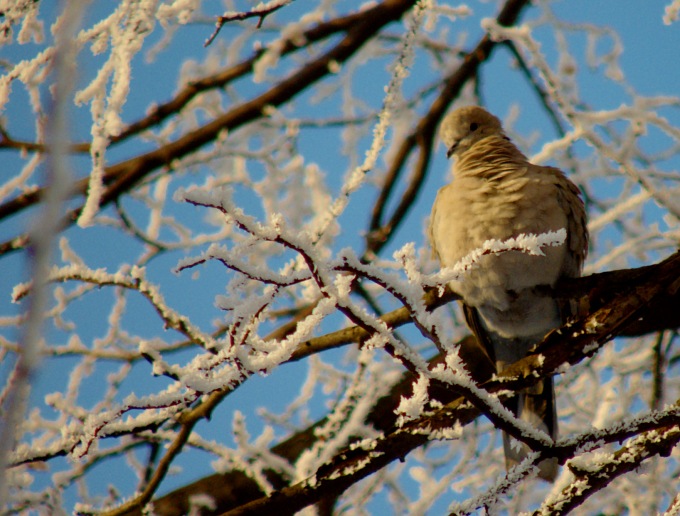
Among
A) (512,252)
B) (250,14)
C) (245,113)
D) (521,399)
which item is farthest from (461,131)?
(250,14)

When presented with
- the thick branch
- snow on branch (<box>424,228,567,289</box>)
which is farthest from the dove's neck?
snow on branch (<box>424,228,567,289</box>)

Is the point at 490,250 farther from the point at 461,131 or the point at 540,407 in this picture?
the point at 461,131

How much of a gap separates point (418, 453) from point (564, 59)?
2.42 metres

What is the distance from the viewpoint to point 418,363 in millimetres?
1278

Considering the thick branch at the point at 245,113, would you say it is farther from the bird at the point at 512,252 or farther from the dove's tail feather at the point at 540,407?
the dove's tail feather at the point at 540,407

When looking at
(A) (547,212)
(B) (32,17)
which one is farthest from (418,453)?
(B) (32,17)

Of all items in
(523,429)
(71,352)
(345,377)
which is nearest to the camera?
(523,429)

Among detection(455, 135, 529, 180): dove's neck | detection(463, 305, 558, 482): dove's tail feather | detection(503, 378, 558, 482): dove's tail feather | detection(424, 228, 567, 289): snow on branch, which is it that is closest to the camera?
detection(424, 228, 567, 289): snow on branch

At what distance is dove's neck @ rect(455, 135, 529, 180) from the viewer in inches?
119

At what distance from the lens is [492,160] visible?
3141mm

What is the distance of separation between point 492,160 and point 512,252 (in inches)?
21.4

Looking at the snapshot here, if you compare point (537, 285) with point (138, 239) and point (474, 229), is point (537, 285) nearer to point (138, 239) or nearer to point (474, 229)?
point (474, 229)

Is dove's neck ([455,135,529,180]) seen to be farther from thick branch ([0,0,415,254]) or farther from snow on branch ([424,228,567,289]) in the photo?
snow on branch ([424,228,567,289])

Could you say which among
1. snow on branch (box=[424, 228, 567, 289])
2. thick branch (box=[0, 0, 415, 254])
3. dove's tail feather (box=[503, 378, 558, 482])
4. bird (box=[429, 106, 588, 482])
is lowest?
dove's tail feather (box=[503, 378, 558, 482])
